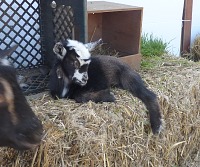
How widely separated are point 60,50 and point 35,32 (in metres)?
0.77

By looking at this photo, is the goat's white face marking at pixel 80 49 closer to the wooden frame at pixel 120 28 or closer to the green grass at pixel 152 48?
the wooden frame at pixel 120 28

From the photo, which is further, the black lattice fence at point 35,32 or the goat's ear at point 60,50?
the black lattice fence at point 35,32

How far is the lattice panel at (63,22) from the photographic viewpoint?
2.75m

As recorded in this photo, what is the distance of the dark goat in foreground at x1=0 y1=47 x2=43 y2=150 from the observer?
1.55 m

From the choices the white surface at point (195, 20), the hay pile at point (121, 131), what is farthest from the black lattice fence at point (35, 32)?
the white surface at point (195, 20)

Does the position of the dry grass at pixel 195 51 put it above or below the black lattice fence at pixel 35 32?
below

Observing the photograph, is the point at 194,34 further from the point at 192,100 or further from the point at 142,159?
the point at 142,159

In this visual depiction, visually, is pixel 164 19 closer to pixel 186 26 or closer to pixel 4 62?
pixel 186 26

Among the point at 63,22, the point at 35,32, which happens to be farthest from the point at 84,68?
the point at 35,32

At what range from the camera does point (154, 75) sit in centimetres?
300

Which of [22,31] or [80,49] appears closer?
[80,49]

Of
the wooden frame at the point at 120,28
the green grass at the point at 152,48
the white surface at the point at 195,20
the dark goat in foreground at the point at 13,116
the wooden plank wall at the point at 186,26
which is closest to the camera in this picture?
the dark goat in foreground at the point at 13,116

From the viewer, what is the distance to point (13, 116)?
1577 mm

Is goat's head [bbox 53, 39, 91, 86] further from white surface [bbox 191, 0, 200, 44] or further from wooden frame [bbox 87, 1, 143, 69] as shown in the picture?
white surface [bbox 191, 0, 200, 44]
